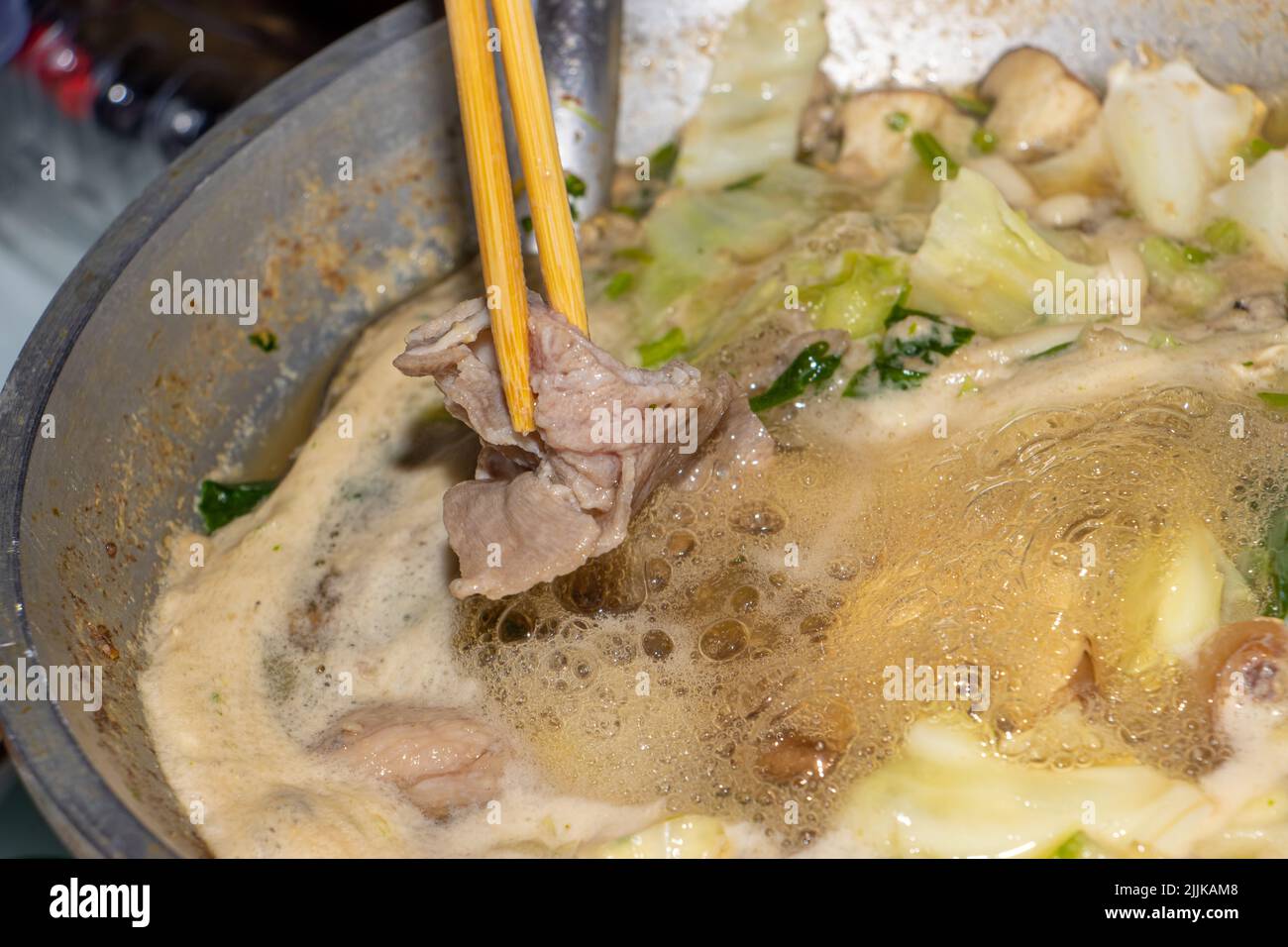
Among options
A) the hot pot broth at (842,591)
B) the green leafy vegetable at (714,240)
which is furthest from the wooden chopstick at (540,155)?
the green leafy vegetable at (714,240)

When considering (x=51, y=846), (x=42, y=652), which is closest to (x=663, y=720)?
(x=42, y=652)

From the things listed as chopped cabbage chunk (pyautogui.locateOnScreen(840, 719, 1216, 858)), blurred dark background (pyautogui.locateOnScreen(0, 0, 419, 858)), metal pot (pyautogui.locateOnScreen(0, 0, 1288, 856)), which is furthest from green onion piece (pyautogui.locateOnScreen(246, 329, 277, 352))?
chopped cabbage chunk (pyautogui.locateOnScreen(840, 719, 1216, 858))

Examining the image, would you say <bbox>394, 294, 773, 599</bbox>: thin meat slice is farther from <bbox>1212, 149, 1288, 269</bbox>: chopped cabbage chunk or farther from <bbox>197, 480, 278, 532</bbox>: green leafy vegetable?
<bbox>1212, 149, 1288, 269</bbox>: chopped cabbage chunk

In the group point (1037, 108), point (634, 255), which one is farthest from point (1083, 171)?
point (634, 255)

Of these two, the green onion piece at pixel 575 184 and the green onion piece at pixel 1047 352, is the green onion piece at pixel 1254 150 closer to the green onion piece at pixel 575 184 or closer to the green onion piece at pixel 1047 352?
the green onion piece at pixel 1047 352

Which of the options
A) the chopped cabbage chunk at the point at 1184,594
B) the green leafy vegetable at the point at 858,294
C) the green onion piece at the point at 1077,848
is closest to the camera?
the green onion piece at the point at 1077,848

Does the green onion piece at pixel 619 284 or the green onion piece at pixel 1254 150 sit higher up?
the green onion piece at pixel 1254 150
